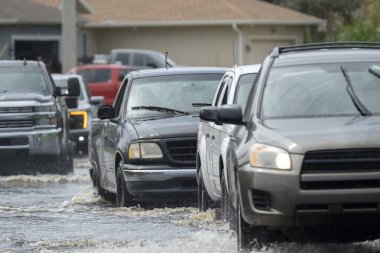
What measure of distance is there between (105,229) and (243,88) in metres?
1.97

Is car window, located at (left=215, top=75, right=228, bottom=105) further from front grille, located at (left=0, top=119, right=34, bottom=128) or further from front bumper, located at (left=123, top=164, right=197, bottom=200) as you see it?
front grille, located at (left=0, top=119, right=34, bottom=128)

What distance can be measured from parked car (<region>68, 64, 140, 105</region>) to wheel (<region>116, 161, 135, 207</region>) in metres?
21.3

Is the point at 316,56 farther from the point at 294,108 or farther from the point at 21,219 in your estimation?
the point at 21,219

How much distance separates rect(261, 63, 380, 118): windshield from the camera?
9.59m

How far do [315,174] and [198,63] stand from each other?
37.1 m

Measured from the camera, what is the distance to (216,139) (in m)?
11.7

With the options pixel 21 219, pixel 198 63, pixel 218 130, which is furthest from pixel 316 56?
pixel 198 63

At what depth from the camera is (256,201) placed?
8969 mm

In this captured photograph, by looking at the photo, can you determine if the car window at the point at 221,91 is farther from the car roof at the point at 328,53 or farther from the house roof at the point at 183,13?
the house roof at the point at 183,13

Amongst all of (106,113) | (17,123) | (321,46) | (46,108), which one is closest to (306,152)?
(321,46)

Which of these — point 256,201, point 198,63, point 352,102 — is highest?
point 352,102

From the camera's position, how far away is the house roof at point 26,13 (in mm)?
39031

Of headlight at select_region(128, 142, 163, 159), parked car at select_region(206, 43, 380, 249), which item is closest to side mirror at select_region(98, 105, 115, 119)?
headlight at select_region(128, 142, 163, 159)

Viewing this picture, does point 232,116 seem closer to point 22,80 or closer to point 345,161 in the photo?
point 345,161
